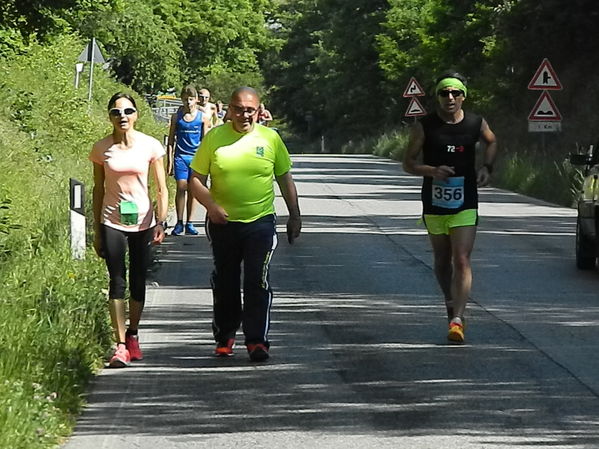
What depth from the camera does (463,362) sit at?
34.0 feet

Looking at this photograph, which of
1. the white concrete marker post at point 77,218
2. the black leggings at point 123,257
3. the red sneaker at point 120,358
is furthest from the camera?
the white concrete marker post at point 77,218

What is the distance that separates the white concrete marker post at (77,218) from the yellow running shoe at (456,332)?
3.68 meters

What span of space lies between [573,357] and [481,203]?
17.7 m

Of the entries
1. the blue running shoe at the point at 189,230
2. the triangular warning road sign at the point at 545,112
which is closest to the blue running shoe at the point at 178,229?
the blue running shoe at the point at 189,230

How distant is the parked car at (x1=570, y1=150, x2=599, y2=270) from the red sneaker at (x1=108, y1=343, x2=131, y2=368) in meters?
6.71

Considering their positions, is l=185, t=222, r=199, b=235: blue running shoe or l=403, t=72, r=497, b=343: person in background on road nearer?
l=403, t=72, r=497, b=343: person in background on road

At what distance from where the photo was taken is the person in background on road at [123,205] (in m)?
10.4

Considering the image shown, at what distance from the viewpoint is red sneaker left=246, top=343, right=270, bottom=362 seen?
413 inches

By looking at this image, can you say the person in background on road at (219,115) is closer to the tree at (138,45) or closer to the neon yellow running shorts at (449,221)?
the neon yellow running shorts at (449,221)

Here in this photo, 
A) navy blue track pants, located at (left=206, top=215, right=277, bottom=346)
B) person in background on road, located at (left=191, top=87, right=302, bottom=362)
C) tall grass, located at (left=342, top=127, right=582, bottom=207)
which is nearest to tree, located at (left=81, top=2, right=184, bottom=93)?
tall grass, located at (left=342, top=127, right=582, bottom=207)

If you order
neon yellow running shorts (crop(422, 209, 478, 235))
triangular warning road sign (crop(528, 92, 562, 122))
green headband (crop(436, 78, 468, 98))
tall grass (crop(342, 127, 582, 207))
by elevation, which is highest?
green headband (crop(436, 78, 468, 98))

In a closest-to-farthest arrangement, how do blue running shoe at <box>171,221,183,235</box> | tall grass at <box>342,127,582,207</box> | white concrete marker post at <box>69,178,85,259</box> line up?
white concrete marker post at <box>69,178,85,259</box>
blue running shoe at <box>171,221,183,235</box>
tall grass at <box>342,127,582,207</box>

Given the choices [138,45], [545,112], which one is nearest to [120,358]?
[545,112]

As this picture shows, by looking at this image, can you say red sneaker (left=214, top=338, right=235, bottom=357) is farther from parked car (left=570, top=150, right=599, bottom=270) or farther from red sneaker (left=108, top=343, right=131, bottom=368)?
parked car (left=570, top=150, right=599, bottom=270)
